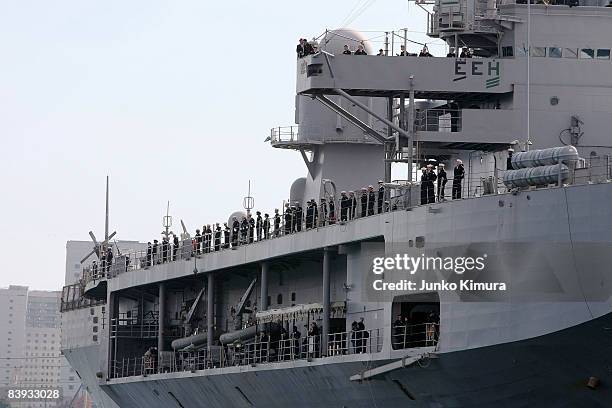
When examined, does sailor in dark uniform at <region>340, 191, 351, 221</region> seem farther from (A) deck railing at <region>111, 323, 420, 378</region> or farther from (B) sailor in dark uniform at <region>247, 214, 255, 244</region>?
(B) sailor in dark uniform at <region>247, 214, 255, 244</region>

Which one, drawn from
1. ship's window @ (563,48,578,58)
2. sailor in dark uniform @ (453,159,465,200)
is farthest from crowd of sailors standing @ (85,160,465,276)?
ship's window @ (563,48,578,58)

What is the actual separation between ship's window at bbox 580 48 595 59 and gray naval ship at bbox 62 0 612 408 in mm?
58

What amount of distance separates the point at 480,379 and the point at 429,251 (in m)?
3.56

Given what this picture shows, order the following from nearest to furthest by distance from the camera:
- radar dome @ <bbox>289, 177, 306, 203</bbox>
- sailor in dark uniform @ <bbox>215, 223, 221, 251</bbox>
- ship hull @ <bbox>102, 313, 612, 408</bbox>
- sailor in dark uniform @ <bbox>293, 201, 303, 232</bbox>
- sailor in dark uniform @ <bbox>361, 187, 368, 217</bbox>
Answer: ship hull @ <bbox>102, 313, 612, 408</bbox>
sailor in dark uniform @ <bbox>361, 187, 368, 217</bbox>
sailor in dark uniform @ <bbox>293, 201, 303, 232</bbox>
sailor in dark uniform @ <bbox>215, 223, 221, 251</bbox>
radar dome @ <bbox>289, 177, 306, 203</bbox>

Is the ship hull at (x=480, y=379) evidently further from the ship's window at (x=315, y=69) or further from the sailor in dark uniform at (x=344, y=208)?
the ship's window at (x=315, y=69)

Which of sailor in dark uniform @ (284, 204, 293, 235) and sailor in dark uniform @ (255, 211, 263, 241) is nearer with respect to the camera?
sailor in dark uniform @ (284, 204, 293, 235)

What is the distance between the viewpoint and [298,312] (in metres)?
47.5

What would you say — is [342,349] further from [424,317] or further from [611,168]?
[611,168]

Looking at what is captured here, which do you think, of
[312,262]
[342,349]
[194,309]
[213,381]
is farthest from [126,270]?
[342,349]

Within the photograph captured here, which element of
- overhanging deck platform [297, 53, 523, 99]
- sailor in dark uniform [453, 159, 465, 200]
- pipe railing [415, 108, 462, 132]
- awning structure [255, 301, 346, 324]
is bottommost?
awning structure [255, 301, 346, 324]

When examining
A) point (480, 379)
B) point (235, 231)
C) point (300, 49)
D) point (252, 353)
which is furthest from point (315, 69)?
point (480, 379)

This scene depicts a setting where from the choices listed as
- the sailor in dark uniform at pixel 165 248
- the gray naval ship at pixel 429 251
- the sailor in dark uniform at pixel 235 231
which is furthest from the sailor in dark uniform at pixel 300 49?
Answer: the sailor in dark uniform at pixel 165 248

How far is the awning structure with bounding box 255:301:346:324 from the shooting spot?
45.1m

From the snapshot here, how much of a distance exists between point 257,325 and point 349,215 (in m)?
6.66
